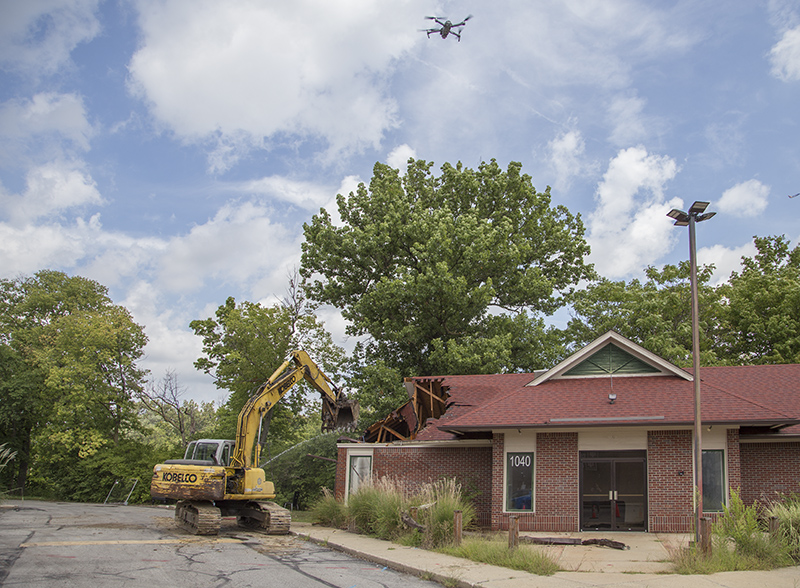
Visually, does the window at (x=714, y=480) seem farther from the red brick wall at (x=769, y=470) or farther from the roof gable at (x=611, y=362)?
the roof gable at (x=611, y=362)

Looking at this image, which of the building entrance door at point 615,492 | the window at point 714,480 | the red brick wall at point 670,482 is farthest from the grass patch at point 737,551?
the building entrance door at point 615,492

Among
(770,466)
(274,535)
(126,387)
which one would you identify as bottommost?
(274,535)

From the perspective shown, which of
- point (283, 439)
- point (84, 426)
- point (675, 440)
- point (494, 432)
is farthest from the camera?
point (283, 439)

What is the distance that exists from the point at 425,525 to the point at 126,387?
99.7ft

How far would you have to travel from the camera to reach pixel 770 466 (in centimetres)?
1792

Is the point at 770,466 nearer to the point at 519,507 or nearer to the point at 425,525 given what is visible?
the point at 519,507

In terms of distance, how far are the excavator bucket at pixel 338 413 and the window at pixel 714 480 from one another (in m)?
9.90

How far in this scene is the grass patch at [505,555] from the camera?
1160cm

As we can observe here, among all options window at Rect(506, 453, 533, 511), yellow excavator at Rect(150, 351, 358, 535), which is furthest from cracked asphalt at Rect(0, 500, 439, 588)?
window at Rect(506, 453, 533, 511)

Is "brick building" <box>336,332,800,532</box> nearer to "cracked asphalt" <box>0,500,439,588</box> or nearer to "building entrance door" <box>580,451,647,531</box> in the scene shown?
"building entrance door" <box>580,451,647,531</box>

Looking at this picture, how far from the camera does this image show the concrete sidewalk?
10.2 m

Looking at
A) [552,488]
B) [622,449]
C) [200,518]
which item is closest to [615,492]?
[622,449]

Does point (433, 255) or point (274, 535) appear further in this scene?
point (433, 255)

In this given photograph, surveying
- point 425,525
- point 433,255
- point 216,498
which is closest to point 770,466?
point 425,525
